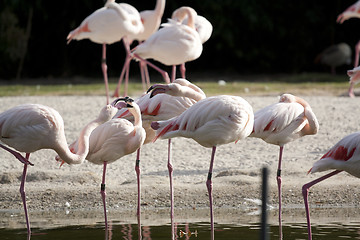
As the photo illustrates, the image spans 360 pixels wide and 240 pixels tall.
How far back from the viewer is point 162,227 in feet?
16.6

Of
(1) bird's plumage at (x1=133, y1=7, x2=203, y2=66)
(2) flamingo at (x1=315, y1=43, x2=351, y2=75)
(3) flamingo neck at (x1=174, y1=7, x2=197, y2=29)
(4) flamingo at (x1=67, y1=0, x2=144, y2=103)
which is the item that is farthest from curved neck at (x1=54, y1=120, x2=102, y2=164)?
(2) flamingo at (x1=315, y1=43, x2=351, y2=75)

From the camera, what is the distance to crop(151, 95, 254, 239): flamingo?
192 inches

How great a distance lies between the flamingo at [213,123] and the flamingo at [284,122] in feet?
0.71

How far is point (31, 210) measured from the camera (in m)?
5.69

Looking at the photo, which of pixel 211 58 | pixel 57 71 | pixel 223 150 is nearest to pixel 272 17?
pixel 211 58

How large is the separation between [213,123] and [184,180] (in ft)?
5.51

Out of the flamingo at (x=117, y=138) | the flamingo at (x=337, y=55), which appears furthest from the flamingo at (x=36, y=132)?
the flamingo at (x=337, y=55)

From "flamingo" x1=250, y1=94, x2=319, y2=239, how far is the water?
30cm

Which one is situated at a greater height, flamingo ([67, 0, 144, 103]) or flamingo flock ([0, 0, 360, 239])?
flamingo ([67, 0, 144, 103])

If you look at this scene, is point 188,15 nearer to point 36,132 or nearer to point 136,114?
point 136,114

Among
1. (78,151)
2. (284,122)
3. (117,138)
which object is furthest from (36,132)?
(284,122)

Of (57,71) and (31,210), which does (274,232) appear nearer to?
(31,210)

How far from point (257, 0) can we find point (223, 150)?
7.41m

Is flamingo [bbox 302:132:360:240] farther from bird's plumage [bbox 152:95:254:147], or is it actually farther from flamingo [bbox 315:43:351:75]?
flamingo [bbox 315:43:351:75]
